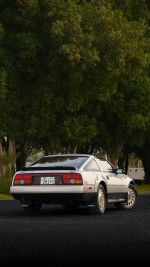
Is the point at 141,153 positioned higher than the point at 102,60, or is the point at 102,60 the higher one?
the point at 102,60

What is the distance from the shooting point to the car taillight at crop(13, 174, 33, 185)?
682 inches

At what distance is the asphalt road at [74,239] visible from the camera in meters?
9.33

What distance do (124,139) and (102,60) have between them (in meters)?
9.11

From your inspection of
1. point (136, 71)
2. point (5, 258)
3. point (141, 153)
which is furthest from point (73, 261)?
point (141, 153)

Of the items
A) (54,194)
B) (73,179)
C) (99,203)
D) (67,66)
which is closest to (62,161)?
(73,179)

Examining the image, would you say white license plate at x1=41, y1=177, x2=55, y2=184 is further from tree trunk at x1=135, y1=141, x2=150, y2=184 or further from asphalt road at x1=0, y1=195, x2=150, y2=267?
tree trunk at x1=135, y1=141, x2=150, y2=184

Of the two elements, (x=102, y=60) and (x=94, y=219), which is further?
(x=102, y=60)

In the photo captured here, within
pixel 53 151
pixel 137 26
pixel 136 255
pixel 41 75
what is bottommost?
pixel 136 255

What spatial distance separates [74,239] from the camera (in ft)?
38.7

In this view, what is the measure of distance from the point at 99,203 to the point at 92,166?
94 centimetres

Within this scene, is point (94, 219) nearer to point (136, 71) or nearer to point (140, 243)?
point (140, 243)

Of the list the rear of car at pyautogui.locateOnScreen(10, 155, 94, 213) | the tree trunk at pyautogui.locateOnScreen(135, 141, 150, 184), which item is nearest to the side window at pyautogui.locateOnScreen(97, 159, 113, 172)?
the rear of car at pyautogui.locateOnScreen(10, 155, 94, 213)

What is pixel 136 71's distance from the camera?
1533 inches

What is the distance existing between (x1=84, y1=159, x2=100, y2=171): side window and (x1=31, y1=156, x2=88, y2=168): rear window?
0.49 ft
